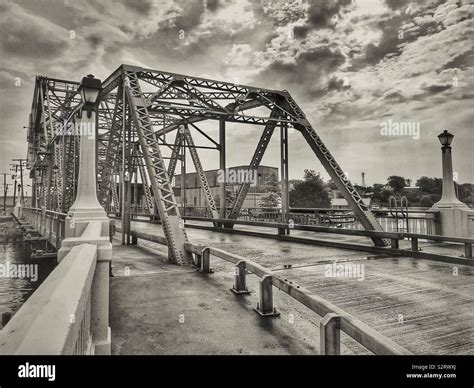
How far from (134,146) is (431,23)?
9635 mm

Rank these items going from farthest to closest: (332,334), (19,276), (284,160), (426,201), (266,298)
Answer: (426,201) < (19,276) < (284,160) < (266,298) < (332,334)

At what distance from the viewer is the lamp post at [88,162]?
17.6ft

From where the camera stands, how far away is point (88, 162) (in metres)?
5.52

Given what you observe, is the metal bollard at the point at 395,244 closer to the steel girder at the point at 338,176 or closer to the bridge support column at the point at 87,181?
the steel girder at the point at 338,176

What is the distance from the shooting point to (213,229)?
16281 mm

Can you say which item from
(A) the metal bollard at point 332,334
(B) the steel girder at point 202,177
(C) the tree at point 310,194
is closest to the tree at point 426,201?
(B) the steel girder at point 202,177

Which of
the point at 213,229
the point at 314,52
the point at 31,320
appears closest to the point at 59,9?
the point at 31,320

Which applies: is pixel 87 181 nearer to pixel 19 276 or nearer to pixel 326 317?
pixel 326 317

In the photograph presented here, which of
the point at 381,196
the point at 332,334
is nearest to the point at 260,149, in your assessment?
the point at 332,334

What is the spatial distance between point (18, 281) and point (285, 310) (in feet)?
49.7

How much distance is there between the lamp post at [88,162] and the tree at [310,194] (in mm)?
37905

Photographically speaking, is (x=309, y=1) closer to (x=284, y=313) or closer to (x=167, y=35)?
(x=167, y=35)

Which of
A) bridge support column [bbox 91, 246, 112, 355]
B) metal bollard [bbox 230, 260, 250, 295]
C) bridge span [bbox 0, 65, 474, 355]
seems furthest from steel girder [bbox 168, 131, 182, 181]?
bridge support column [bbox 91, 246, 112, 355]

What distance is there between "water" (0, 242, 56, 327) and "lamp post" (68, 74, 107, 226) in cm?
657
